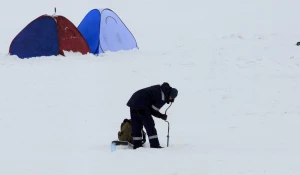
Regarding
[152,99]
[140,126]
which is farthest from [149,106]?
[140,126]

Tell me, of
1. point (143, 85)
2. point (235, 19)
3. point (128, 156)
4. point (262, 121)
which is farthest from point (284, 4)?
point (128, 156)

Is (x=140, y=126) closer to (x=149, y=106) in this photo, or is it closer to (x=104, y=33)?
(x=149, y=106)

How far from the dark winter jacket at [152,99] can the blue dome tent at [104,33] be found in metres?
11.3

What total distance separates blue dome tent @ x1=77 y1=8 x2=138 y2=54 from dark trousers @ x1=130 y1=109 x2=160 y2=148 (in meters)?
11.3

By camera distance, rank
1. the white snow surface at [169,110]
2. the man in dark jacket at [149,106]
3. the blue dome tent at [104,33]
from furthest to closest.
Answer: the blue dome tent at [104,33] → the man in dark jacket at [149,106] → the white snow surface at [169,110]

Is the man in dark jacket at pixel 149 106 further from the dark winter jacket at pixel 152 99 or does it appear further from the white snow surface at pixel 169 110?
the white snow surface at pixel 169 110

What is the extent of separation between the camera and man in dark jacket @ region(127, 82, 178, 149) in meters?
9.50

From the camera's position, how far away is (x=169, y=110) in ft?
43.9

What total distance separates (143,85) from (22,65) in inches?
178

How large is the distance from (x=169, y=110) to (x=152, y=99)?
12.4 ft

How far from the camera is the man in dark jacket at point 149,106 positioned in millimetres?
9500

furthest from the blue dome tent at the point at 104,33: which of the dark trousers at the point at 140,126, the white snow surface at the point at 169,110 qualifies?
the dark trousers at the point at 140,126

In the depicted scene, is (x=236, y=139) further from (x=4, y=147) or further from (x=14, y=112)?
(x=14, y=112)

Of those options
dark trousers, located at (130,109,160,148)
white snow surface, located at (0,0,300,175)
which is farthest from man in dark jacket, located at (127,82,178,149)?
white snow surface, located at (0,0,300,175)
